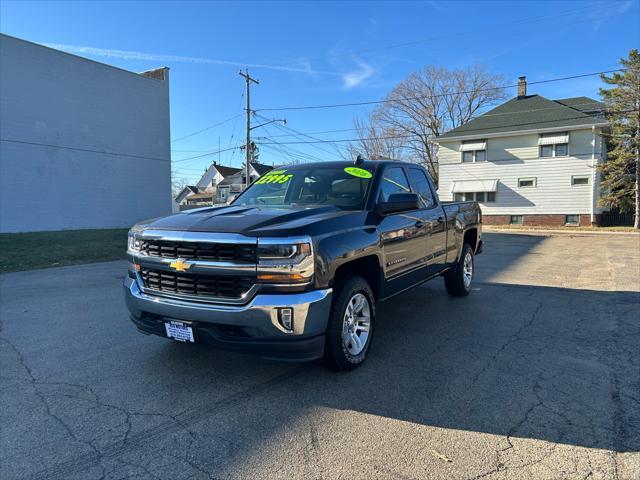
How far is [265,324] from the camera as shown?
10.6ft

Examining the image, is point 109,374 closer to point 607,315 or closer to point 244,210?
point 244,210

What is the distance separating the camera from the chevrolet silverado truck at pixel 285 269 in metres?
3.26

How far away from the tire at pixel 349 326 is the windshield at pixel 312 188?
35.3 inches

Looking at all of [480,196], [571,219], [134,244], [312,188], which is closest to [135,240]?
[134,244]

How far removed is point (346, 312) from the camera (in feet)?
12.4

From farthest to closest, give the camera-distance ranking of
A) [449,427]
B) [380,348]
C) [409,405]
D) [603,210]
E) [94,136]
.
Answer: [603,210] → [94,136] → [380,348] → [409,405] → [449,427]

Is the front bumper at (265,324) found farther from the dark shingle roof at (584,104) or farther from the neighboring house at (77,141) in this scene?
the dark shingle roof at (584,104)

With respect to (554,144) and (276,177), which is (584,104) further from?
(276,177)

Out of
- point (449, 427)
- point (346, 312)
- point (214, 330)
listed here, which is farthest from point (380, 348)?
point (214, 330)

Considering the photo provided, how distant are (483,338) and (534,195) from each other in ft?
82.6

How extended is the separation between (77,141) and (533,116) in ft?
86.4

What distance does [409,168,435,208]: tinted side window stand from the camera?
5646 millimetres

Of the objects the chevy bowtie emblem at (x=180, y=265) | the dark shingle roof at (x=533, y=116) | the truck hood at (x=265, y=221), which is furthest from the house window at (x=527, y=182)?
the chevy bowtie emblem at (x=180, y=265)

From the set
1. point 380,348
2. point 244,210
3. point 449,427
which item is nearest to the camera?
point 449,427
